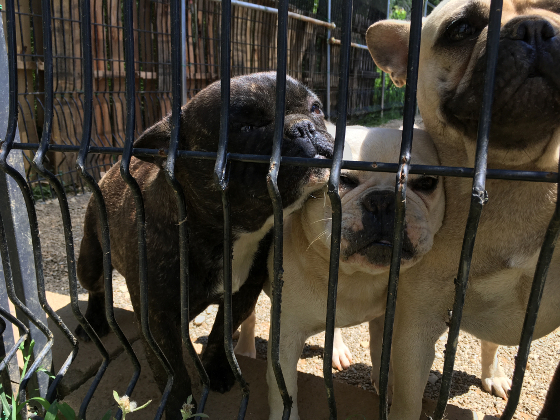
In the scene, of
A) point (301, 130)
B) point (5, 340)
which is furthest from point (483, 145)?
point (5, 340)

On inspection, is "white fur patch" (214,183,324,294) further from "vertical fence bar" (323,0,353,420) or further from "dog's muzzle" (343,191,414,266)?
"vertical fence bar" (323,0,353,420)

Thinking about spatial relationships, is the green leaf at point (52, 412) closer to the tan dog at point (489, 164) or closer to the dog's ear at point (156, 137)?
the dog's ear at point (156, 137)

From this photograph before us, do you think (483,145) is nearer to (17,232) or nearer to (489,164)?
(489,164)

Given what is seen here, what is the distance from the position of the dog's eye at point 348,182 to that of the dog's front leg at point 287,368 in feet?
2.60

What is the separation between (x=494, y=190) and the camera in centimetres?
218

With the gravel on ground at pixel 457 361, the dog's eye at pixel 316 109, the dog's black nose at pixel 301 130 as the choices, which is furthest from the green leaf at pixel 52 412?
the dog's eye at pixel 316 109

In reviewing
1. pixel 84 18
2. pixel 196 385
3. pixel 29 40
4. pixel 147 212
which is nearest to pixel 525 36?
pixel 84 18

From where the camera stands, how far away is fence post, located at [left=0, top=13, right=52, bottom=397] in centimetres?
222

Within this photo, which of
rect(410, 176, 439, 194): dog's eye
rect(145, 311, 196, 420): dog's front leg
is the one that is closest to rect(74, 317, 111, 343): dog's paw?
rect(145, 311, 196, 420): dog's front leg

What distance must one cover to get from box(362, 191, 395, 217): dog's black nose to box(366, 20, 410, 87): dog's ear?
86 cm

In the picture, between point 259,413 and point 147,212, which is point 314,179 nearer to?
point 147,212

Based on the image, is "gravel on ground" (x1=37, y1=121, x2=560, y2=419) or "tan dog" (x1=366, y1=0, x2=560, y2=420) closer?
"tan dog" (x1=366, y1=0, x2=560, y2=420)

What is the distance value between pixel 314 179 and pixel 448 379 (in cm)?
112

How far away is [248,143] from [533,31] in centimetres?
126
